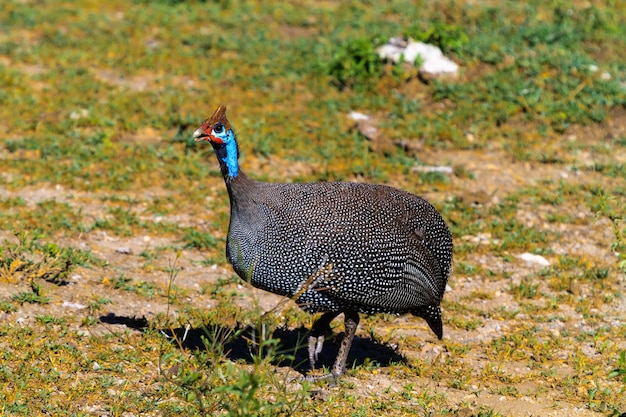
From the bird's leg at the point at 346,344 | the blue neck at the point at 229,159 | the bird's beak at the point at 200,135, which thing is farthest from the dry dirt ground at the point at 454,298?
the bird's beak at the point at 200,135

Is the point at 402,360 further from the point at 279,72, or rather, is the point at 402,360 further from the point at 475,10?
the point at 475,10

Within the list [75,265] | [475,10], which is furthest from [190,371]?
[475,10]

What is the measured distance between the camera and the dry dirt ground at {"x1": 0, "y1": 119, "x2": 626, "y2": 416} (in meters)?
5.27

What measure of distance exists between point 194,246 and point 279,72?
3.40 meters

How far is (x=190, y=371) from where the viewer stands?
16.1 ft

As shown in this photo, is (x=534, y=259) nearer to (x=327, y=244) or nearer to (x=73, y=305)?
(x=327, y=244)

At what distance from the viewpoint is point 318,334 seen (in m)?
5.45

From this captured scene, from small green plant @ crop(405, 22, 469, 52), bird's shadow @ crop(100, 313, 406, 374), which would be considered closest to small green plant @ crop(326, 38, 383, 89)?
small green plant @ crop(405, 22, 469, 52)

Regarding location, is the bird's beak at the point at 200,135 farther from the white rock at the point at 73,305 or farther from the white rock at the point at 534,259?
the white rock at the point at 534,259

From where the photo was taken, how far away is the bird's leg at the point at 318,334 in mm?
5383

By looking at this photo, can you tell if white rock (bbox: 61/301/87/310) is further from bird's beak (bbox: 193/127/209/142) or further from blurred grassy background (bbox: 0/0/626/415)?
bird's beak (bbox: 193/127/209/142)

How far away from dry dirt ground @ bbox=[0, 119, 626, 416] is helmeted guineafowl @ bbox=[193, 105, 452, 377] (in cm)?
55

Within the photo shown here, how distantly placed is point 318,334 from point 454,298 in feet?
4.75

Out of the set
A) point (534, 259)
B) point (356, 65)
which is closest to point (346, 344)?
point (534, 259)
